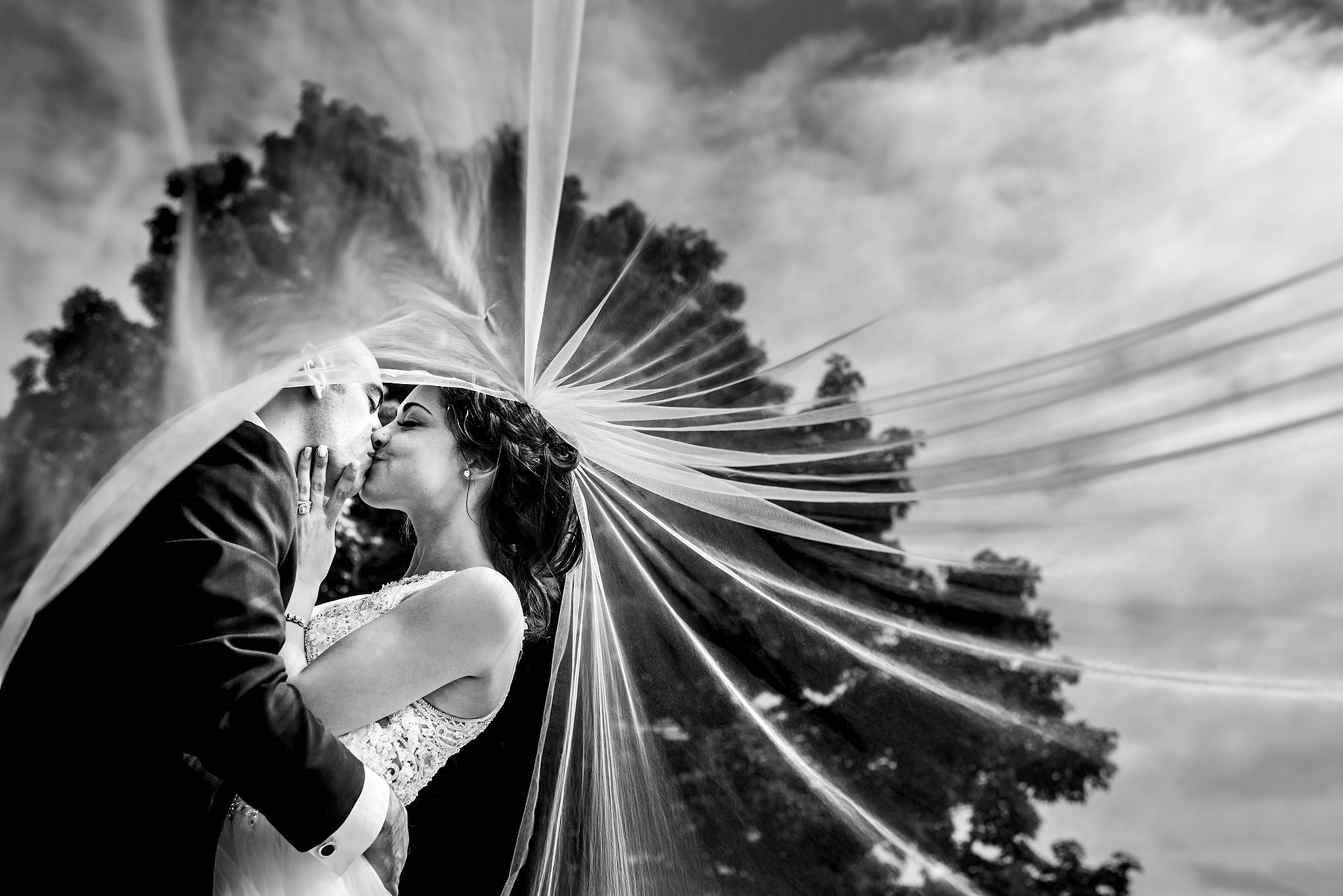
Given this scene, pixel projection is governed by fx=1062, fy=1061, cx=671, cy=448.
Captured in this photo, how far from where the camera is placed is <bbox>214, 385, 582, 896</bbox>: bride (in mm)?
2547

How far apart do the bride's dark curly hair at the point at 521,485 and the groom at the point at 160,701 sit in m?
1.07

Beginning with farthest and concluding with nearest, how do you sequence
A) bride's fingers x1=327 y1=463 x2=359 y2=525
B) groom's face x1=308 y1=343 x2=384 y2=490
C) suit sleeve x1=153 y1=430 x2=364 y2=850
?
bride's fingers x1=327 y1=463 x2=359 y2=525
groom's face x1=308 y1=343 x2=384 y2=490
suit sleeve x1=153 y1=430 x2=364 y2=850

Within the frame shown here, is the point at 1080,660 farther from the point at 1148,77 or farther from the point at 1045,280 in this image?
the point at 1148,77

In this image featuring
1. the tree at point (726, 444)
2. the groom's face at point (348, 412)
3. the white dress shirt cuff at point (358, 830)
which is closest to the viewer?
the tree at point (726, 444)

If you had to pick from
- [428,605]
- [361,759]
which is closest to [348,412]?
→ [428,605]

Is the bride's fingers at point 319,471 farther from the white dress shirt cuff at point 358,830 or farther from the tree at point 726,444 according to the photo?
the white dress shirt cuff at point 358,830

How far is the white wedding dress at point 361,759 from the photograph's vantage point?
248 centimetres

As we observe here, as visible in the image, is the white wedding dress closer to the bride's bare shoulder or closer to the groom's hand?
the groom's hand

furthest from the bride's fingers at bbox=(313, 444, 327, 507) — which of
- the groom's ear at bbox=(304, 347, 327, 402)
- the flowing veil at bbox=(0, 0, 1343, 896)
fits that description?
the flowing veil at bbox=(0, 0, 1343, 896)

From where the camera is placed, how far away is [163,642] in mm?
1998

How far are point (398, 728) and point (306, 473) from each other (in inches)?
27.4

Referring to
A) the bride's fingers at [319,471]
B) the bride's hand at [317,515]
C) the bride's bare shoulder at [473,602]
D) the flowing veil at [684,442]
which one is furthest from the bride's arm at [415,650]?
the flowing veil at [684,442]

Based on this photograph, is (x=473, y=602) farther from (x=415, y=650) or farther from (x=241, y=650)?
(x=241, y=650)

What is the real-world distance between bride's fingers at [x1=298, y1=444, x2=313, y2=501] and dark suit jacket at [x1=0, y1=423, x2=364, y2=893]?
1.86ft
